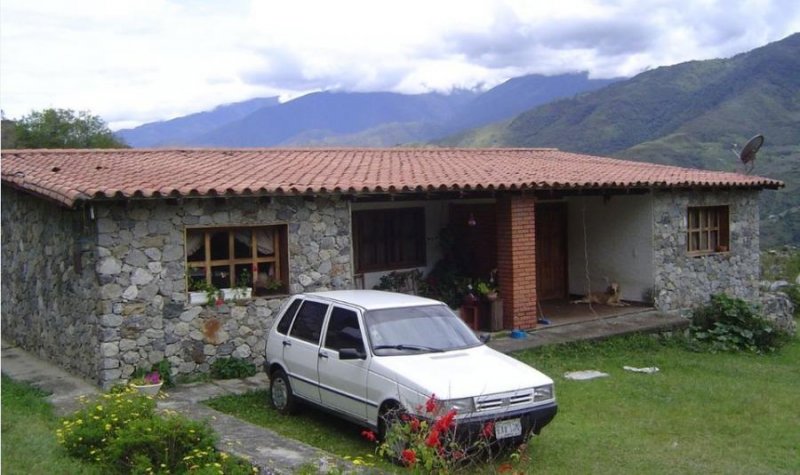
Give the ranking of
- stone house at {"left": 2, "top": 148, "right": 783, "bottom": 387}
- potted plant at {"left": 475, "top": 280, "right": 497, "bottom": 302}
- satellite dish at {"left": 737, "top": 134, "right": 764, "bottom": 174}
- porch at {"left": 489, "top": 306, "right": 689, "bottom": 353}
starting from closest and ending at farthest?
stone house at {"left": 2, "top": 148, "right": 783, "bottom": 387}, porch at {"left": 489, "top": 306, "right": 689, "bottom": 353}, potted plant at {"left": 475, "top": 280, "right": 497, "bottom": 302}, satellite dish at {"left": 737, "top": 134, "right": 764, "bottom": 174}

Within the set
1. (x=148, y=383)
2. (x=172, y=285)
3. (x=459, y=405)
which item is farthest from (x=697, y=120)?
(x=459, y=405)

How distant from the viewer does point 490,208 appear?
1576 centimetres

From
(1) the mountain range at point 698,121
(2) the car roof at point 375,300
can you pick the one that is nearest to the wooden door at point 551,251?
(2) the car roof at point 375,300

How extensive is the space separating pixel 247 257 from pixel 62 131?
32989 millimetres

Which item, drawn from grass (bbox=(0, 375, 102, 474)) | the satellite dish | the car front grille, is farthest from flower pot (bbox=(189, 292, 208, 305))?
the satellite dish

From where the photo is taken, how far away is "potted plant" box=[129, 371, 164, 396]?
9812 mm

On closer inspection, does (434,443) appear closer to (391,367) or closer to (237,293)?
(391,367)

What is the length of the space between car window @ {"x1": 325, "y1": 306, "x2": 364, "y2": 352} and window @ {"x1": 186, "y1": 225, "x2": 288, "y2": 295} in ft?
10.1

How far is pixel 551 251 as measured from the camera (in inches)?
687

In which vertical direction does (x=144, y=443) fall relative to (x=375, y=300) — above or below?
below

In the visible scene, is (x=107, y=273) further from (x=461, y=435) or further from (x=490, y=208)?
(x=490, y=208)

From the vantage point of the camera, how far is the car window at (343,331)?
328 inches

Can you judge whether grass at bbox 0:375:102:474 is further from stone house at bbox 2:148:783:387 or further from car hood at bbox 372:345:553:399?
car hood at bbox 372:345:553:399

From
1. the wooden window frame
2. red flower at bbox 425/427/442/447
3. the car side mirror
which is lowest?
red flower at bbox 425/427/442/447
